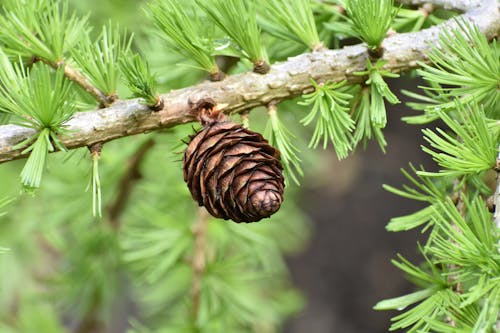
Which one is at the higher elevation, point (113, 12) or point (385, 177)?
point (113, 12)

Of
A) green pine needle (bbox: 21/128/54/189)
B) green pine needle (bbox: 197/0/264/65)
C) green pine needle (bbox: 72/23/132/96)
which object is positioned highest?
green pine needle (bbox: 197/0/264/65)

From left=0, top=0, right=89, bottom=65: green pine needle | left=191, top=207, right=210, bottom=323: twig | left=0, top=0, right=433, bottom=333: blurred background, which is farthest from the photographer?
left=0, top=0, right=433, bottom=333: blurred background

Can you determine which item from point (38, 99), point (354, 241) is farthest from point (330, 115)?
point (354, 241)

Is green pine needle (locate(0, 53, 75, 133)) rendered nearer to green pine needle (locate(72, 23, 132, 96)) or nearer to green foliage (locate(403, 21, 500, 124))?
green pine needle (locate(72, 23, 132, 96))

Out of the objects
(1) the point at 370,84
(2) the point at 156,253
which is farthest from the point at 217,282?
(1) the point at 370,84

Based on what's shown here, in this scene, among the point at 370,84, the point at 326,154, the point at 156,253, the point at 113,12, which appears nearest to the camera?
the point at 370,84

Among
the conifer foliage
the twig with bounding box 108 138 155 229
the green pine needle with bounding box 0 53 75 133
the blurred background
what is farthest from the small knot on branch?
the blurred background

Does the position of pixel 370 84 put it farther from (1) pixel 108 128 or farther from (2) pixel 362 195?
(2) pixel 362 195
